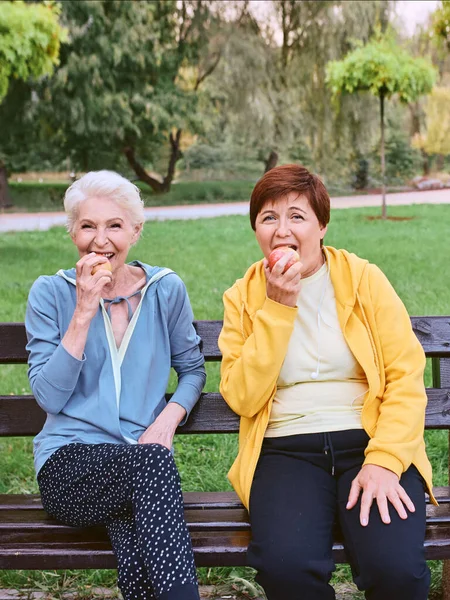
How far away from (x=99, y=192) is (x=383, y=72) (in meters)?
11.2

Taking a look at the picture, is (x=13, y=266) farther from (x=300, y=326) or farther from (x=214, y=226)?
(x=300, y=326)

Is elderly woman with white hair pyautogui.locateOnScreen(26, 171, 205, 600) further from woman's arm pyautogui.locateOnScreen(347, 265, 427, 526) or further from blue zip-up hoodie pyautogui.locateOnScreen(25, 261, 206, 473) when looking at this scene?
woman's arm pyautogui.locateOnScreen(347, 265, 427, 526)

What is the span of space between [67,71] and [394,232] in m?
11.5

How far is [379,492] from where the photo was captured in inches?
85.7

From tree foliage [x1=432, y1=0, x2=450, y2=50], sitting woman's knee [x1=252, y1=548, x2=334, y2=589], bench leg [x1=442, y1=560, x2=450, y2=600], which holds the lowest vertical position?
bench leg [x1=442, y1=560, x2=450, y2=600]

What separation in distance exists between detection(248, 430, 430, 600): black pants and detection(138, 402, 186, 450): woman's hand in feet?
0.96

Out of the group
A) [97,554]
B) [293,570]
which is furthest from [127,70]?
[293,570]

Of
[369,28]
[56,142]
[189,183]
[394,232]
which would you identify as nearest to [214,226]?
[394,232]

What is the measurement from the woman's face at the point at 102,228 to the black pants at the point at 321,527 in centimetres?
77

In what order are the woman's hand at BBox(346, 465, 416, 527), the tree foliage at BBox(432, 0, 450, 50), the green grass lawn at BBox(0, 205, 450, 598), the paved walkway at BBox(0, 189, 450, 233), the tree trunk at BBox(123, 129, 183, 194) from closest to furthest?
1. the woman's hand at BBox(346, 465, 416, 527)
2. the green grass lawn at BBox(0, 205, 450, 598)
3. the tree foliage at BBox(432, 0, 450, 50)
4. the paved walkway at BBox(0, 189, 450, 233)
5. the tree trunk at BBox(123, 129, 183, 194)

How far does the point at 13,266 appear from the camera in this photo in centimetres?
912

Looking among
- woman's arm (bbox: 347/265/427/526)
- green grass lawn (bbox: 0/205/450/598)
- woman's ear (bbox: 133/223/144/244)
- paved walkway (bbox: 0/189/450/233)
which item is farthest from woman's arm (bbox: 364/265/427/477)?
paved walkway (bbox: 0/189/450/233)

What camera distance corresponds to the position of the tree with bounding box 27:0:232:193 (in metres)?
20.2

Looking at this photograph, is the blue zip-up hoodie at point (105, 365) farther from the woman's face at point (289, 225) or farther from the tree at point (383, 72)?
the tree at point (383, 72)
